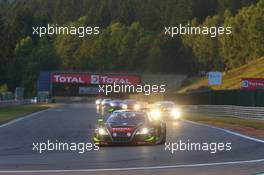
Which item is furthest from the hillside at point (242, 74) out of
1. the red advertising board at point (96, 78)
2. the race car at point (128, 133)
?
the race car at point (128, 133)

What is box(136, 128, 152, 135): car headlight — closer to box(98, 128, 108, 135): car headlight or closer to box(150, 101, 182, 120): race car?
box(98, 128, 108, 135): car headlight

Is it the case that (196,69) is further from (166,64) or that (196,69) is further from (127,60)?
(127,60)

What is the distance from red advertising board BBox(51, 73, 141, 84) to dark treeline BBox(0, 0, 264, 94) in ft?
68.9

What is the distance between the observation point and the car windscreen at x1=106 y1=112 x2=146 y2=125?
66.4 feet

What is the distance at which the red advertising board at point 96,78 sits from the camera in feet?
295

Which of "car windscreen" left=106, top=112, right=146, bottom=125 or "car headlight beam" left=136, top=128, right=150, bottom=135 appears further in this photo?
"car windscreen" left=106, top=112, right=146, bottom=125

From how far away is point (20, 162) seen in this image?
14.9m

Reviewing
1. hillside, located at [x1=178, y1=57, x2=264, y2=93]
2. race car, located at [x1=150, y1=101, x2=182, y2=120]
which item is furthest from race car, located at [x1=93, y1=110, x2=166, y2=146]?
hillside, located at [x1=178, y1=57, x2=264, y2=93]

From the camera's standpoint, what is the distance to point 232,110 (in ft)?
158

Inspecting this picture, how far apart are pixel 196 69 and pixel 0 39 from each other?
39599mm

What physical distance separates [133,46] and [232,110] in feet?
358

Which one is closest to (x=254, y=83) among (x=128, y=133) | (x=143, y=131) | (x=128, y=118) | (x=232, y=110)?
(x=232, y=110)

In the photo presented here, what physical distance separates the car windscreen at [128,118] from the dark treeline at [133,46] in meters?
85.2

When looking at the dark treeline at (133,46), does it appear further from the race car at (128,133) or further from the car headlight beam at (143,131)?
the car headlight beam at (143,131)
